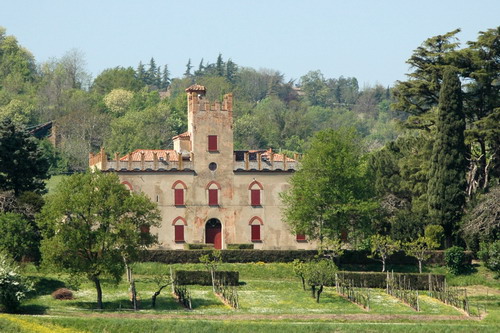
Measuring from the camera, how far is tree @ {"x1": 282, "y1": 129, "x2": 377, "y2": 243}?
286 feet

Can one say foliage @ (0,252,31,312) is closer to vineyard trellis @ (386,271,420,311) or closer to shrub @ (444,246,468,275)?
vineyard trellis @ (386,271,420,311)

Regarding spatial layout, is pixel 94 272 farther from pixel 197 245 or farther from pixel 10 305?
pixel 197 245

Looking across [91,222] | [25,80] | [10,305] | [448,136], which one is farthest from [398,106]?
[25,80]

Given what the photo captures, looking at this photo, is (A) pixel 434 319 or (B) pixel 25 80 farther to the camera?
(B) pixel 25 80

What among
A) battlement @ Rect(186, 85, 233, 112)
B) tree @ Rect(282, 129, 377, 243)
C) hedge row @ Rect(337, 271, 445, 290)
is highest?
battlement @ Rect(186, 85, 233, 112)

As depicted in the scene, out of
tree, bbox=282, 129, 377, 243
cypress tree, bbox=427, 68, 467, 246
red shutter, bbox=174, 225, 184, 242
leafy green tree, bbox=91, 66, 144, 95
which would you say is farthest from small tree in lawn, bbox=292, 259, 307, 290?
leafy green tree, bbox=91, 66, 144, 95

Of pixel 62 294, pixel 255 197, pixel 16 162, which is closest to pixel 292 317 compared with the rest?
pixel 62 294

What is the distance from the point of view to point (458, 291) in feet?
260

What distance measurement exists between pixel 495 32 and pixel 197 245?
2916 cm

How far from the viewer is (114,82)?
189500 mm

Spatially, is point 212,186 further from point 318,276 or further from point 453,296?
point 453,296

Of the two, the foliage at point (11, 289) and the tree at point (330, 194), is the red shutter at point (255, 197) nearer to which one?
the tree at point (330, 194)

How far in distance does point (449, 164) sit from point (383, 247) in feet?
31.5

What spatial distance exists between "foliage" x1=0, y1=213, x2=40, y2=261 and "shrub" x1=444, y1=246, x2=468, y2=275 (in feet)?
97.5
